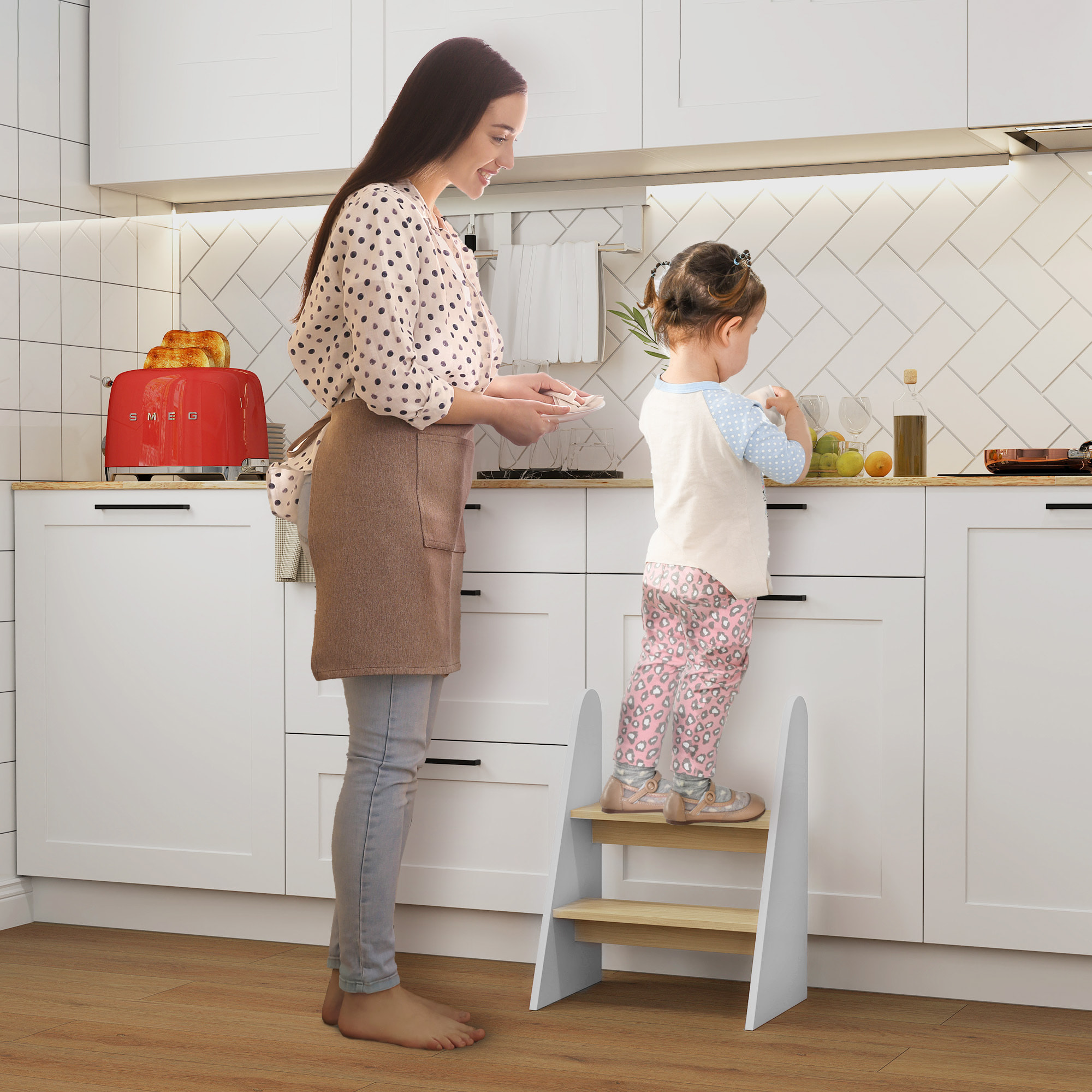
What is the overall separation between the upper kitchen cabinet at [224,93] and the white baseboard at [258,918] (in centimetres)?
155

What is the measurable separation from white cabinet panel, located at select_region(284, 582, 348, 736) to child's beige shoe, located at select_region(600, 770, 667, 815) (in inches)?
23.2

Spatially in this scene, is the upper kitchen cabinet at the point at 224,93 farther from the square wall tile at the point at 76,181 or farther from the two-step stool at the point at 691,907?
the two-step stool at the point at 691,907

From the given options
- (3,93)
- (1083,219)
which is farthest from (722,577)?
(3,93)

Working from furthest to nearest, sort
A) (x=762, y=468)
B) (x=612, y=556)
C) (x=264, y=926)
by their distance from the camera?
(x=264, y=926) → (x=612, y=556) → (x=762, y=468)

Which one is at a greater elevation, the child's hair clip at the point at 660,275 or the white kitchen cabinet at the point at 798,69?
the white kitchen cabinet at the point at 798,69

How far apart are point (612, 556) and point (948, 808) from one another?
718 mm

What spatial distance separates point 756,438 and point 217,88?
5.11 ft

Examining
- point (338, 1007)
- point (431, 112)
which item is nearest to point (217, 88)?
point (431, 112)

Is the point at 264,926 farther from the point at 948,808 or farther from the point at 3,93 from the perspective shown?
the point at 3,93

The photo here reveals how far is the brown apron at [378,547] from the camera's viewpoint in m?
1.92

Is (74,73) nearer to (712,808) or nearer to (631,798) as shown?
(631,798)

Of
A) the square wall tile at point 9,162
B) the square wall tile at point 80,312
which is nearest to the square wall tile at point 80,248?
the square wall tile at point 80,312

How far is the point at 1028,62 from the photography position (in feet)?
7.77

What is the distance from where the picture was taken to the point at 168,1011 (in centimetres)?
215
